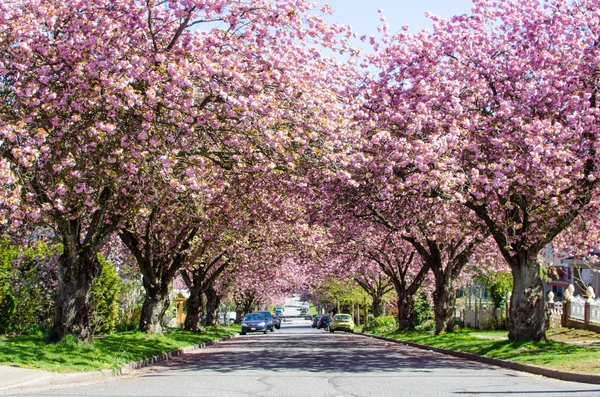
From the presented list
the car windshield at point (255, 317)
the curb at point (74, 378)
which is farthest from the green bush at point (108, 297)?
the car windshield at point (255, 317)

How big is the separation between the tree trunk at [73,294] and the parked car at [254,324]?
118ft

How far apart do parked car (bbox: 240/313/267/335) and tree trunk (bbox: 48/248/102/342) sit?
118 feet

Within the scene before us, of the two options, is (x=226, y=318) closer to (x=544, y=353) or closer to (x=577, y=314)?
(x=577, y=314)

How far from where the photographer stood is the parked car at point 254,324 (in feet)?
181

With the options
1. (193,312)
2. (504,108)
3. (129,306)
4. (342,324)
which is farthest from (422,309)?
(504,108)

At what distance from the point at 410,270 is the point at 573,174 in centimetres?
3037

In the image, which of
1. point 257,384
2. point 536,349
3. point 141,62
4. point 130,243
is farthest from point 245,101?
point 130,243

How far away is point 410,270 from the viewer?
49.0 metres

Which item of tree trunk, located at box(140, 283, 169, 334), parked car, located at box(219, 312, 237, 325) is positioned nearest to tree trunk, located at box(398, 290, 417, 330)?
tree trunk, located at box(140, 283, 169, 334)

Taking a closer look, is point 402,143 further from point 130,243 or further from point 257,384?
point 130,243

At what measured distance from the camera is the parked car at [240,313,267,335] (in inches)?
2175

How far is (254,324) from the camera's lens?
55.6 meters

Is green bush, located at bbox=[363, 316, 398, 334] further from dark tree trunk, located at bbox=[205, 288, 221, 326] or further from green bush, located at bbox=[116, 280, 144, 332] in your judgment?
green bush, located at bbox=[116, 280, 144, 332]

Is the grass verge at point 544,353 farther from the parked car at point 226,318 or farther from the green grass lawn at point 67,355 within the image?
the parked car at point 226,318
